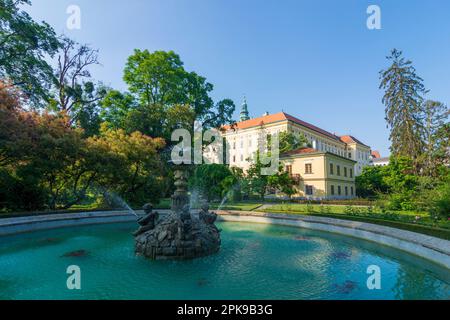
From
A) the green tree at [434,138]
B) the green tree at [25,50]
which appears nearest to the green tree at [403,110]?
the green tree at [434,138]

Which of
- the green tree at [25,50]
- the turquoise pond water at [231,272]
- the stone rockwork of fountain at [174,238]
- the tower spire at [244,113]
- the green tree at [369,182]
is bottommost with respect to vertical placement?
the turquoise pond water at [231,272]

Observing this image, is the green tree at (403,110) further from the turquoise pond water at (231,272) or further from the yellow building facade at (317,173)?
the turquoise pond water at (231,272)

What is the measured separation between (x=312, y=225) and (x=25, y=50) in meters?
30.5

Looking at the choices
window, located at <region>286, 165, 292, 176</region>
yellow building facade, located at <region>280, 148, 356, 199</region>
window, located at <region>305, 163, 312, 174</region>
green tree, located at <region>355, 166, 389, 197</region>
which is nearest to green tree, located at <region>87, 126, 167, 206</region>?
window, located at <region>286, 165, 292, 176</region>

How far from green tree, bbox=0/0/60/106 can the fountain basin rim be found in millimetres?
12871

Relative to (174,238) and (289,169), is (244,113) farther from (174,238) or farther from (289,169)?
(174,238)

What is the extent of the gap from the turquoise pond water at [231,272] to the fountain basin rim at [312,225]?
52 cm

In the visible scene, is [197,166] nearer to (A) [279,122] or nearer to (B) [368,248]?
(B) [368,248]

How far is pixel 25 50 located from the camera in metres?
21.8

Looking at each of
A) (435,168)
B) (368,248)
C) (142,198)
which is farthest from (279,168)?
(368,248)

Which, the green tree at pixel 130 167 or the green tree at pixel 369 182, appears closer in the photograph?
the green tree at pixel 130 167

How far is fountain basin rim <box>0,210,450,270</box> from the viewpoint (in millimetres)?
8238

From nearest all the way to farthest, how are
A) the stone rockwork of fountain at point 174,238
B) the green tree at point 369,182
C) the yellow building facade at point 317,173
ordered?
the stone rockwork of fountain at point 174,238 → the yellow building facade at point 317,173 → the green tree at point 369,182

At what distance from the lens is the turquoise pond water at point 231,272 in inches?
214
